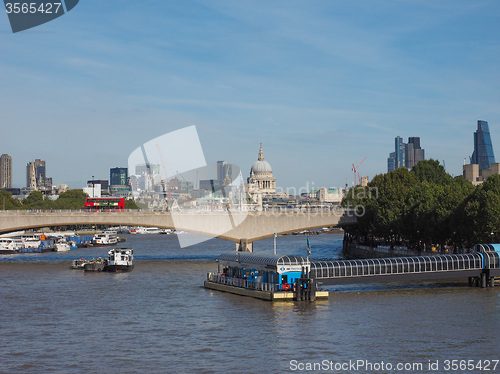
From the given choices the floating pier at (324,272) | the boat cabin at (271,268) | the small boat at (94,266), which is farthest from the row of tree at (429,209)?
the small boat at (94,266)

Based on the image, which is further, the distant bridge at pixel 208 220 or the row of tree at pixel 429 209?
the distant bridge at pixel 208 220

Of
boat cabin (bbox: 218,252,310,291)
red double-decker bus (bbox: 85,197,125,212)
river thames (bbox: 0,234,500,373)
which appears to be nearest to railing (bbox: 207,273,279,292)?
boat cabin (bbox: 218,252,310,291)

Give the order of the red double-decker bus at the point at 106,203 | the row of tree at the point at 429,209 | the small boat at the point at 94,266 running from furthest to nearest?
the red double-decker bus at the point at 106,203 < the small boat at the point at 94,266 < the row of tree at the point at 429,209

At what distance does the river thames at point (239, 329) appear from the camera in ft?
118

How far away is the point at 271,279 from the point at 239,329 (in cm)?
1268

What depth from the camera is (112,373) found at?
34188 millimetres

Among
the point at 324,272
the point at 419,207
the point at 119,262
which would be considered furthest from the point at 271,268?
the point at 419,207

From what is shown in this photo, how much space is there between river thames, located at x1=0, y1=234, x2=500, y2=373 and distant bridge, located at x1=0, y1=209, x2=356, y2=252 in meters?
27.6

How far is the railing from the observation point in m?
55.5

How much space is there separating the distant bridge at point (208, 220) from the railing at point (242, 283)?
29.5m

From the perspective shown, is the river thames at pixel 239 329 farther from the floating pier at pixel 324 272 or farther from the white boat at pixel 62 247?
the white boat at pixel 62 247

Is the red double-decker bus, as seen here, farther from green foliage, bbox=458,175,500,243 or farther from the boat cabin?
the boat cabin

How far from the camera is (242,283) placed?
5916cm

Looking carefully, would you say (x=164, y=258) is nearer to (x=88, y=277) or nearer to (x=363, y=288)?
(x=88, y=277)
